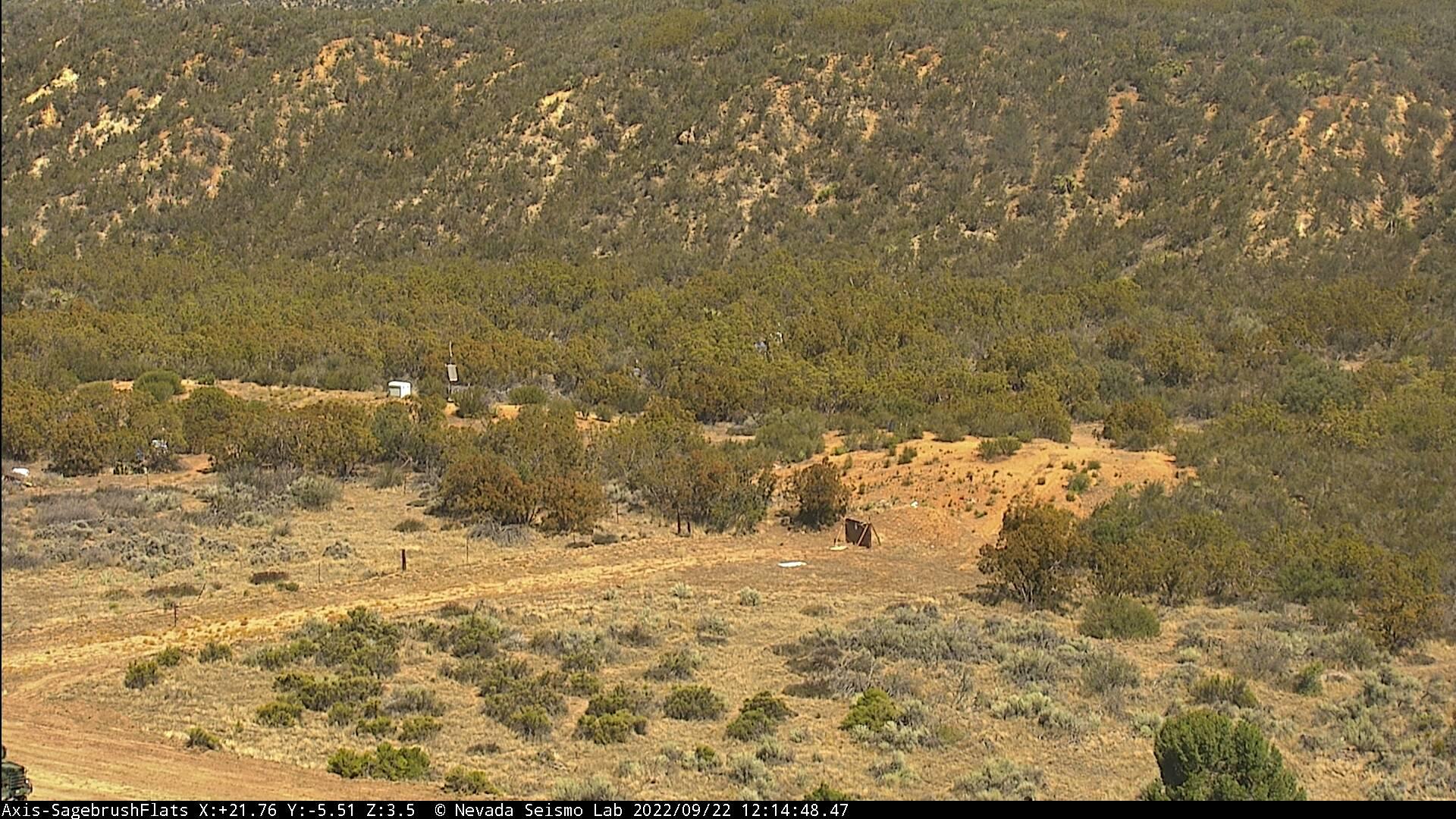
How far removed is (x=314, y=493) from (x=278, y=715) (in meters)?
10.7

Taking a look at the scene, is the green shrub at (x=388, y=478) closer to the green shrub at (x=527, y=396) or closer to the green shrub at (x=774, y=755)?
the green shrub at (x=527, y=396)

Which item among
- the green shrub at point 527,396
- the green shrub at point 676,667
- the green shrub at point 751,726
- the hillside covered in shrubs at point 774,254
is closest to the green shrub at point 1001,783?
the green shrub at point 751,726

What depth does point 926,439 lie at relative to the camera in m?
28.8

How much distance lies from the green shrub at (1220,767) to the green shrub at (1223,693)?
8.57 ft

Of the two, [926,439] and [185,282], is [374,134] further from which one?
[926,439]

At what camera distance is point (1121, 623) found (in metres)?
18.1

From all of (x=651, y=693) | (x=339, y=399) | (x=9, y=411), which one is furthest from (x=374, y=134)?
(x=651, y=693)

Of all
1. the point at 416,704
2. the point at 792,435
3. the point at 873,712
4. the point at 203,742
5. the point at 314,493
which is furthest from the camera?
the point at 792,435

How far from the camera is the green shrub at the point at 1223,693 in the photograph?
15180mm

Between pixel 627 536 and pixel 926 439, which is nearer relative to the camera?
pixel 627 536

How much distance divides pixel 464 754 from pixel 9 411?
17407 millimetres

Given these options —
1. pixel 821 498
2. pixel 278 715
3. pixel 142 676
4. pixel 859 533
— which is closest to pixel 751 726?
pixel 278 715

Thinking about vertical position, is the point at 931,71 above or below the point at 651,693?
above

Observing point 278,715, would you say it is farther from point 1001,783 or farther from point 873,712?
point 1001,783
